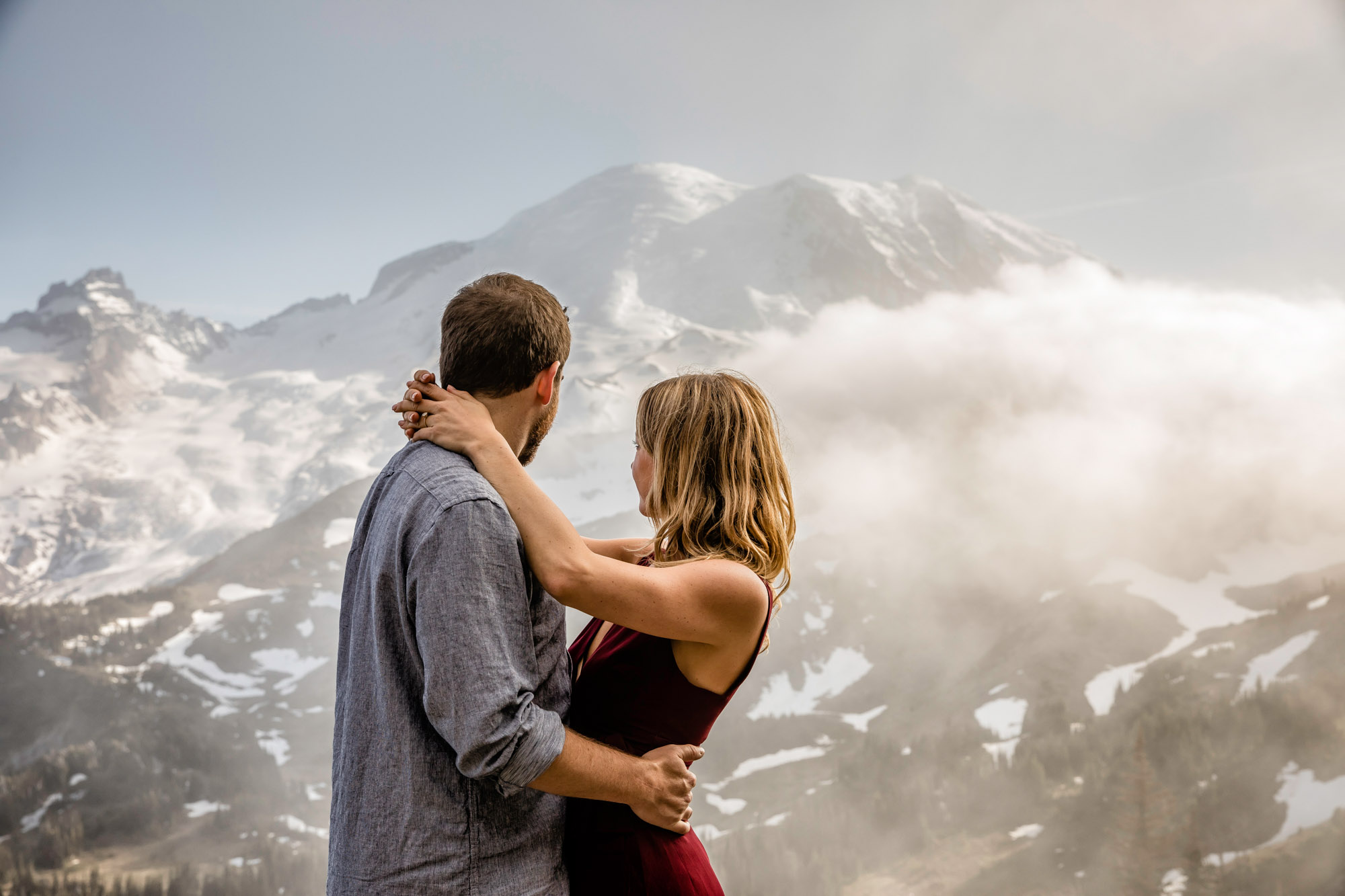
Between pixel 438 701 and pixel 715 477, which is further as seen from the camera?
pixel 715 477

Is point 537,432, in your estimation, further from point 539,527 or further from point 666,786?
point 666,786

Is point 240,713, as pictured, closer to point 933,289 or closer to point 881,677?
point 881,677

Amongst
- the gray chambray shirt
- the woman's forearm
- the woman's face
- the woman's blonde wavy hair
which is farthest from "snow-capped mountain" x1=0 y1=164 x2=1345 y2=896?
the gray chambray shirt

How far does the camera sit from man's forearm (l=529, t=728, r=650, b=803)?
1575 millimetres

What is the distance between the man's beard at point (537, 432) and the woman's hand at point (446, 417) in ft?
0.56

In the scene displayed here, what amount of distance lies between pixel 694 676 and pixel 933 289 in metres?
31.8

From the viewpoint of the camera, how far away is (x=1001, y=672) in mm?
26281

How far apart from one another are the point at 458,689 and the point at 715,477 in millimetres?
856

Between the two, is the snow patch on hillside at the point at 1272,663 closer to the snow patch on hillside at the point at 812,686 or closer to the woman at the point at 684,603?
the snow patch on hillside at the point at 812,686

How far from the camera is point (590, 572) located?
1602mm

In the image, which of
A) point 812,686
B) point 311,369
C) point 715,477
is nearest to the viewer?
point 715,477

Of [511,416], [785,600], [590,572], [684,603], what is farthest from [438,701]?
[785,600]

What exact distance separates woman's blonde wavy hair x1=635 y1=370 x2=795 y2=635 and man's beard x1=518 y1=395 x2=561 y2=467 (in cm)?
23

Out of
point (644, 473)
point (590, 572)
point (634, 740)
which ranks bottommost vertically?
point (634, 740)
